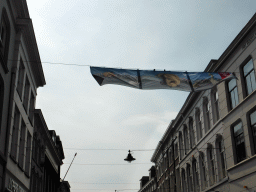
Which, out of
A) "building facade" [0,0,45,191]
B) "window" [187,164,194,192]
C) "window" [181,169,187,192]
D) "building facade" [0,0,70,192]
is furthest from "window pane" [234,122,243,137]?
"window" [181,169,187,192]

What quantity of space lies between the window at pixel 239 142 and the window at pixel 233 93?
4.77 ft

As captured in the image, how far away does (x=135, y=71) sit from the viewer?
1658 centimetres

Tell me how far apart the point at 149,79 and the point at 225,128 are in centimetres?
1076

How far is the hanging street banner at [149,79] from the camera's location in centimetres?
1612

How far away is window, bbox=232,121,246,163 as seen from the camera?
2253 centimetres

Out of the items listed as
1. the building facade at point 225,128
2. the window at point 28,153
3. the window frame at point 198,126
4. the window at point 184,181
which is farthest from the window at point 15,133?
the window at point 184,181

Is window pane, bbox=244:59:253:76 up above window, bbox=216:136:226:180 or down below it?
above

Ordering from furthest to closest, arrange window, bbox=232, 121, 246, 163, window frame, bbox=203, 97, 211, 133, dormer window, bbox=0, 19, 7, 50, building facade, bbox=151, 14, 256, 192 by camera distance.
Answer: window frame, bbox=203, 97, 211, 133 → window, bbox=232, 121, 246, 163 → building facade, bbox=151, 14, 256, 192 → dormer window, bbox=0, 19, 7, 50

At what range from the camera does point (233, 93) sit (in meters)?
24.3

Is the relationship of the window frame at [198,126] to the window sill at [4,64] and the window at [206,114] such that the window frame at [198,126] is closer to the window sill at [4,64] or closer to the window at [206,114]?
the window at [206,114]

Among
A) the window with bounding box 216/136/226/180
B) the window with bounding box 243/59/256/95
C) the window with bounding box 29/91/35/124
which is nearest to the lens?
the window with bounding box 243/59/256/95

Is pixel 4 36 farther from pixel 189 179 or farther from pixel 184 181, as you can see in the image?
pixel 184 181

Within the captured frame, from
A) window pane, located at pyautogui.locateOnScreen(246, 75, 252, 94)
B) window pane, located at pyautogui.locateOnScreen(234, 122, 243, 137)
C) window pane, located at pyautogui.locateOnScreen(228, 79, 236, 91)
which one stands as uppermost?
window pane, located at pyautogui.locateOnScreen(228, 79, 236, 91)

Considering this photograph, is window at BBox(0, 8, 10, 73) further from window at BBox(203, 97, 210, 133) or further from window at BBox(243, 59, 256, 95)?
window at BBox(203, 97, 210, 133)
